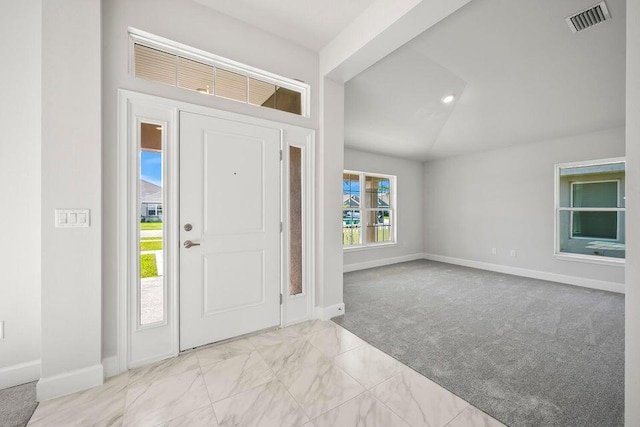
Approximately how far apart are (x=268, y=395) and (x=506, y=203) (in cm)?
544

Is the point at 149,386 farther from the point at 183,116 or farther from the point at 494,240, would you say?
the point at 494,240

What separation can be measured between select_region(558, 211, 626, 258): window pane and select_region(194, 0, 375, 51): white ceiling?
488 cm

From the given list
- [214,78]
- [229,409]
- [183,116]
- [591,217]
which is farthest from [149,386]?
[591,217]

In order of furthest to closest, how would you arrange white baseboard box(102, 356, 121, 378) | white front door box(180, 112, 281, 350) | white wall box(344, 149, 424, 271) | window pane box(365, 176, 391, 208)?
window pane box(365, 176, 391, 208) → white wall box(344, 149, 424, 271) → white front door box(180, 112, 281, 350) → white baseboard box(102, 356, 121, 378)

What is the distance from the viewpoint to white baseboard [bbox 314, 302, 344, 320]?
283 cm

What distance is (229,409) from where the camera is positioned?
1565 millimetres

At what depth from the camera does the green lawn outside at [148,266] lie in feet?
6.63

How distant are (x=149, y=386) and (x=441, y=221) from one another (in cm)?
609

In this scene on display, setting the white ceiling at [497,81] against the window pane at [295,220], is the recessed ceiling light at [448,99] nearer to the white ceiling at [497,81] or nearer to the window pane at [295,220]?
the white ceiling at [497,81]

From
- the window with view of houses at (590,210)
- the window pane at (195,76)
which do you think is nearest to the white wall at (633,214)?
the window pane at (195,76)

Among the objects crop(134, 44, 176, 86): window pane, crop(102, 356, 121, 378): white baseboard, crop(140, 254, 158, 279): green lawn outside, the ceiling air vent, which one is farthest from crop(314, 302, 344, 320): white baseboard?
the ceiling air vent

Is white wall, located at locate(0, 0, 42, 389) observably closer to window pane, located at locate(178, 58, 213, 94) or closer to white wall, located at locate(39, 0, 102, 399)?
white wall, located at locate(39, 0, 102, 399)

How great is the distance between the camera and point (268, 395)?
169 centimetres

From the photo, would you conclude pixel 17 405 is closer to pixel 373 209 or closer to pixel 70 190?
pixel 70 190
